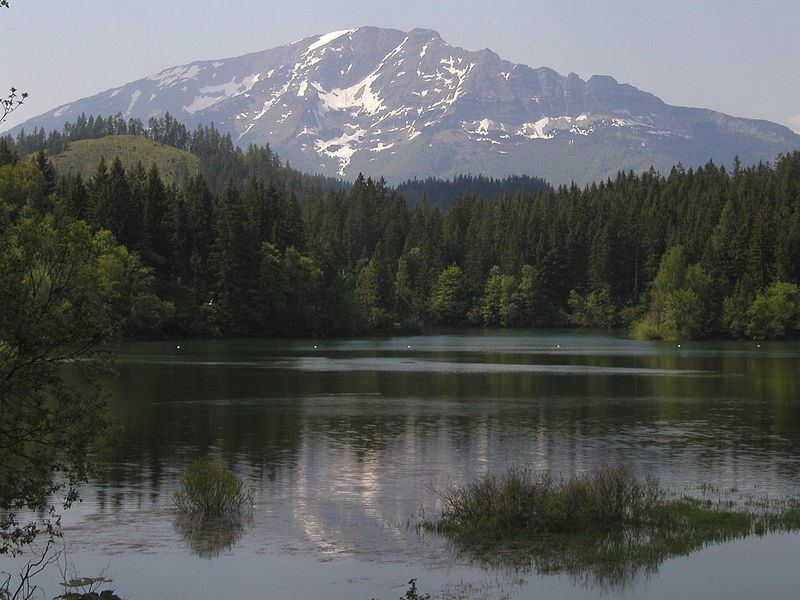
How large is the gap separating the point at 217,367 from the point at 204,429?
46.3 meters

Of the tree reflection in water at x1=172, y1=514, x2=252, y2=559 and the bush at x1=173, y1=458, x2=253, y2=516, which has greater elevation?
the bush at x1=173, y1=458, x2=253, y2=516

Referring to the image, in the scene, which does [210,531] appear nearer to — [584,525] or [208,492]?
[208,492]

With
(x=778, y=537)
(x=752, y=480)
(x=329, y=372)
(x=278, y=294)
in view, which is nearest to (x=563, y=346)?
(x=278, y=294)

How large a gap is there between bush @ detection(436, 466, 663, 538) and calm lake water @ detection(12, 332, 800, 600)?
5.34ft

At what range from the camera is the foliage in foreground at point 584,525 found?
28406mm

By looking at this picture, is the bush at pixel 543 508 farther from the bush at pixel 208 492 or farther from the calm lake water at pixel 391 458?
the bush at pixel 208 492

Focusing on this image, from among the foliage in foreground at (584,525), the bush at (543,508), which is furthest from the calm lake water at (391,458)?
the bush at (543,508)

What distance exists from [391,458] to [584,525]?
54.1 ft

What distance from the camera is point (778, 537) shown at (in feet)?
103

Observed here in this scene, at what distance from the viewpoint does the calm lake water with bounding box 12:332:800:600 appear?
27344 millimetres

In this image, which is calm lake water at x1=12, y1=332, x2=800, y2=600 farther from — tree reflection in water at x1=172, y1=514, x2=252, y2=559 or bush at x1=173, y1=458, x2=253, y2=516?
bush at x1=173, y1=458, x2=253, y2=516

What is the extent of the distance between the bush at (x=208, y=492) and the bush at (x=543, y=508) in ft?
21.8

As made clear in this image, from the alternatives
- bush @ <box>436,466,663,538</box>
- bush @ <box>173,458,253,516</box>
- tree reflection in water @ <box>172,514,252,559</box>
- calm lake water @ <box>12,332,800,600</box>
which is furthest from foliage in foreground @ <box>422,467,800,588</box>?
bush @ <box>173,458,253,516</box>

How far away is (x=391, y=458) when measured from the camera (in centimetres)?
4688
